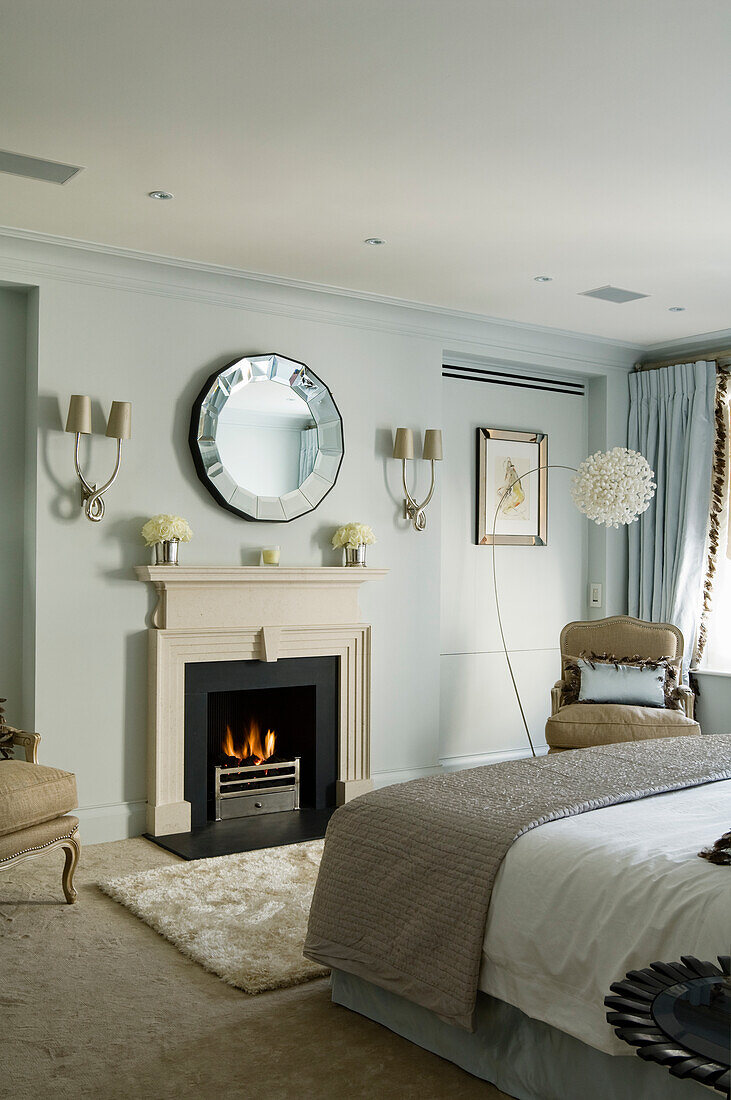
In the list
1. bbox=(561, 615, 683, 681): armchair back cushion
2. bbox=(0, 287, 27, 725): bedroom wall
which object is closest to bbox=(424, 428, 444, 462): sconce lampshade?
bbox=(561, 615, 683, 681): armchair back cushion

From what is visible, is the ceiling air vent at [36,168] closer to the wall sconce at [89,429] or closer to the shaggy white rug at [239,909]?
the wall sconce at [89,429]

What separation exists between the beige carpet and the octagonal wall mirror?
2185mm

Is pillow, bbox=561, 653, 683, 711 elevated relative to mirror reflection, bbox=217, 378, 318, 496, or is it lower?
lower

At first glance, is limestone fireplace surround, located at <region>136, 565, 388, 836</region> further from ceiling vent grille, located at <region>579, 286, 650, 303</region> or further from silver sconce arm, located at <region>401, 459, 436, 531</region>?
ceiling vent grille, located at <region>579, 286, 650, 303</region>

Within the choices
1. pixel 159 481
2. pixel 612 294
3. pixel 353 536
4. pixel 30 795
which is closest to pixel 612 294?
pixel 612 294

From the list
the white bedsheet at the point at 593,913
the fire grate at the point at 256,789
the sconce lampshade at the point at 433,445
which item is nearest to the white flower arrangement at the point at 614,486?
the sconce lampshade at the point at 433,445

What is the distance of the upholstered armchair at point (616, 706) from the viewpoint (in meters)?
5.03

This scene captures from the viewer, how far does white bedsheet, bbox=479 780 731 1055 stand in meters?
2.03

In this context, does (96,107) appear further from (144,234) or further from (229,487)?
(229,487)

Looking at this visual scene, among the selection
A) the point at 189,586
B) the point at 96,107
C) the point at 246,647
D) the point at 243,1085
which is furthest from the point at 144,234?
the point at 243,1085

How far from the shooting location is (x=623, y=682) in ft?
17.2

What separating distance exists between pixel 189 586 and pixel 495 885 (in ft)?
8.58

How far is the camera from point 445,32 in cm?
259

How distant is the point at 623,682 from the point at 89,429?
3023mm
